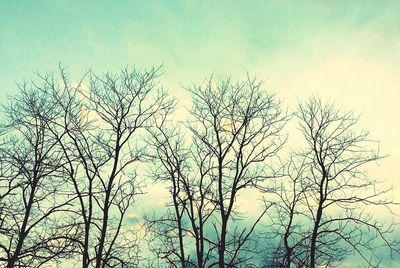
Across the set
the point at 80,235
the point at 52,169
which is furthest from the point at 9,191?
the point at 80,235

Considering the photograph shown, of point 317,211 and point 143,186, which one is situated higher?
point 143,186

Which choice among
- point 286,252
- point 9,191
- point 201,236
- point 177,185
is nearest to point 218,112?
point 177,185

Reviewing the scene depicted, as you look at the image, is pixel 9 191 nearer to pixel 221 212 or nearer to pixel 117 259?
pixel 117 259

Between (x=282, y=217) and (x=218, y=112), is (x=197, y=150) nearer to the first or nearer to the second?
(x=218, y=112)

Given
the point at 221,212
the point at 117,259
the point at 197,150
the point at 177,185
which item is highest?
the point at 197,150

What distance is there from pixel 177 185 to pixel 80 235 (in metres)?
4.60

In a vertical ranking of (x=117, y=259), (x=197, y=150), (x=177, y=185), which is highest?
(x=197, y=150)

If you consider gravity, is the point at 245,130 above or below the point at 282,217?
above

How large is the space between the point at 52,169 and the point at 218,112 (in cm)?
761

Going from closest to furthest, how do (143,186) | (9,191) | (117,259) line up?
(117,259) < (9,191) < (143,186)

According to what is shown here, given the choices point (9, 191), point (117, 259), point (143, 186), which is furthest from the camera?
point (143, 186)

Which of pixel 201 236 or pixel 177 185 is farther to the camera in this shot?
pixel 177 185

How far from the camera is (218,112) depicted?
21.5 m

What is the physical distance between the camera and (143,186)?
2244 centimetres
